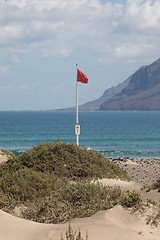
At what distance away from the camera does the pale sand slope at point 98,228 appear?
6026mm

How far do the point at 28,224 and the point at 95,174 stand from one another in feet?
20.0

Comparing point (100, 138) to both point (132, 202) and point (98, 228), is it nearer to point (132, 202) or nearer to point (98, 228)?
point (132, 202)

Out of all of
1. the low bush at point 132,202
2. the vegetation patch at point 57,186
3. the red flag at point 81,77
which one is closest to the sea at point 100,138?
the vegetation patch at point 57,186

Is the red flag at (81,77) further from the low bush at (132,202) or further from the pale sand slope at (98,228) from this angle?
the pale sand slope at (98,228)

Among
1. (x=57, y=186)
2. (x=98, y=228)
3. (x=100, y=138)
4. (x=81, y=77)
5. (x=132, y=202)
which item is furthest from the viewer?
(x=100, y=138)

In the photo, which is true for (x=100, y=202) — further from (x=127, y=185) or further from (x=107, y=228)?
(x=127, y=185)

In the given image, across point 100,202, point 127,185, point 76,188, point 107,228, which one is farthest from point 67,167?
point 107,228

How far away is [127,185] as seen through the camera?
12.9 m

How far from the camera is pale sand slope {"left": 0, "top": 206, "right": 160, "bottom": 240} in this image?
19.8ft

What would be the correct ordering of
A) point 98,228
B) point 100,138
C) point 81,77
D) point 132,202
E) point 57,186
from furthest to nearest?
point 100,138, point 81,77, point 57,186, point 132,202, point 98,228

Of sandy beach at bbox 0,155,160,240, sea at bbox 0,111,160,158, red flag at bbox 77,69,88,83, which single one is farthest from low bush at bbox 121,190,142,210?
red flag at bbox 77,69,88,83

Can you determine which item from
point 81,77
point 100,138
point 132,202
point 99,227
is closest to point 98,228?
point 99,227

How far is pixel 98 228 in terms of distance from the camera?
20.3 feet

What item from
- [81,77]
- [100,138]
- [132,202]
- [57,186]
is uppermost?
[81,77]
